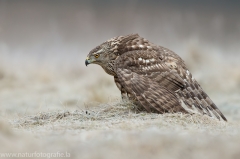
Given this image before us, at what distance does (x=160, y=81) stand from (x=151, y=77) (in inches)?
6.4

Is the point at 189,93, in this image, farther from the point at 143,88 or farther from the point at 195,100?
the point at 143,88

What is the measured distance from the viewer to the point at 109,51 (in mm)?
11008

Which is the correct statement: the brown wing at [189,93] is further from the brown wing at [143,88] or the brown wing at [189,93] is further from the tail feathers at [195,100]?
the brown wing at [143,88]

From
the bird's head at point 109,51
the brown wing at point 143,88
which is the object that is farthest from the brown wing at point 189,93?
the bird's head at point 109,51

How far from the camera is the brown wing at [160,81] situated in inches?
390

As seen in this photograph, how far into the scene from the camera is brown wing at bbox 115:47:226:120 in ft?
32.5

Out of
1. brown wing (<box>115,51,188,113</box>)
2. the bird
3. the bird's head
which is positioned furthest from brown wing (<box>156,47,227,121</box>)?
the bird's head

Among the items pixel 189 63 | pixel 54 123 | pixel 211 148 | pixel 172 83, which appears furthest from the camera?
pixel 189 63

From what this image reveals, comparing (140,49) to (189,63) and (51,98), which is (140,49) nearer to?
(51,98)

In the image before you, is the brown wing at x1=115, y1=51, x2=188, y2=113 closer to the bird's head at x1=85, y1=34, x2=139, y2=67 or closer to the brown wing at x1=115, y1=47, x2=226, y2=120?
the brown wing at x1=115, y1=47, x2=226, y2=120

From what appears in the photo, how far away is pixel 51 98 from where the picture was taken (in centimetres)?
1756

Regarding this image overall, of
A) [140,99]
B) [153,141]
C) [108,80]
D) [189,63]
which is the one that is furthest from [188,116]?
[189,63]

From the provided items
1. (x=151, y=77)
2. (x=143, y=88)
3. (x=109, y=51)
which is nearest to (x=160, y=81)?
(x=151, y=77)

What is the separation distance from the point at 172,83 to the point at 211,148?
3.92m
